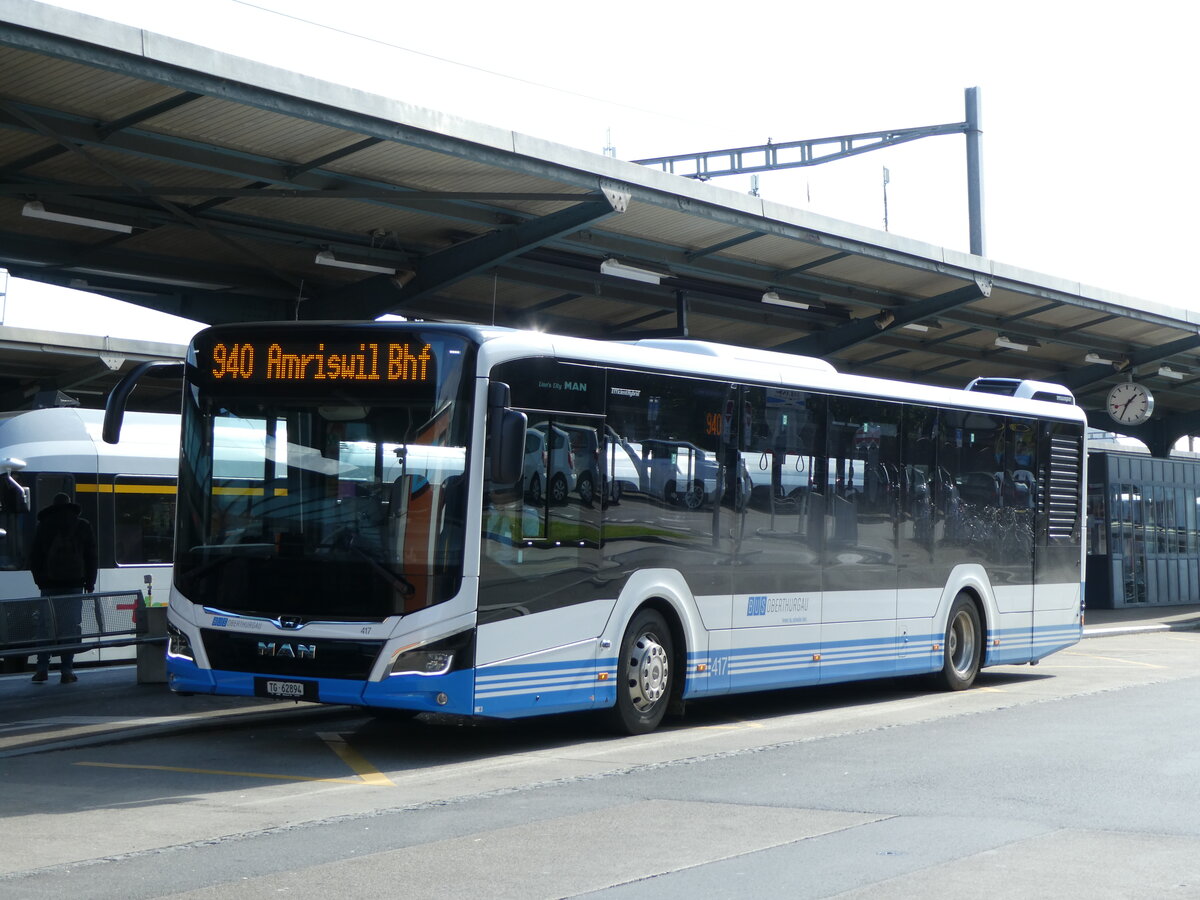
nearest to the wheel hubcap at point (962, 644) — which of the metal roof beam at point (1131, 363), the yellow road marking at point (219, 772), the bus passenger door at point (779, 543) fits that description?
the bus passenger door at point (779, 543)

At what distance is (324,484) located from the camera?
10500 mm

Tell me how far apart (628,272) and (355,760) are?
7931 mm

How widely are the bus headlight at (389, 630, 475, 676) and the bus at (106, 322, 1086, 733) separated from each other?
1cm

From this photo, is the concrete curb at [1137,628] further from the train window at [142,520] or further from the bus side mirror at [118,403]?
the bus side mirror at [118,403]

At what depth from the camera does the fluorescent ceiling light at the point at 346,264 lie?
15.6 m

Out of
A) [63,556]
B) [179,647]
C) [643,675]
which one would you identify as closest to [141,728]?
[179,647]

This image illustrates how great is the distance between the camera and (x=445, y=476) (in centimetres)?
1026

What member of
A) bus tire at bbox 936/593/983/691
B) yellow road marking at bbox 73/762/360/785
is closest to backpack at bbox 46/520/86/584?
yellow road marking at bbox 73/762/360/785

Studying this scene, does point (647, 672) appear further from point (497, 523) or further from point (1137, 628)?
point (1137, 628)

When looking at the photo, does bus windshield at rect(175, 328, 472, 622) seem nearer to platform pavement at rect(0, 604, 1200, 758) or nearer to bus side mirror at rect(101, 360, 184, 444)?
bus side mirror at rect(101, 360, 184, 444)

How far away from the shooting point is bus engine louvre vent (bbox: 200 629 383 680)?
10.2 meters

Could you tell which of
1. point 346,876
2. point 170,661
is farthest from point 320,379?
point 346,876

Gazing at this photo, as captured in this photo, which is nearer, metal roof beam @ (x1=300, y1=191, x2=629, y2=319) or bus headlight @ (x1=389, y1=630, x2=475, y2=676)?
bus headlight @ (x1=389, y1=630, x2=475, y2=676)

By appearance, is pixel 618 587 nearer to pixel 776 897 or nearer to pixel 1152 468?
pixel 776 897
